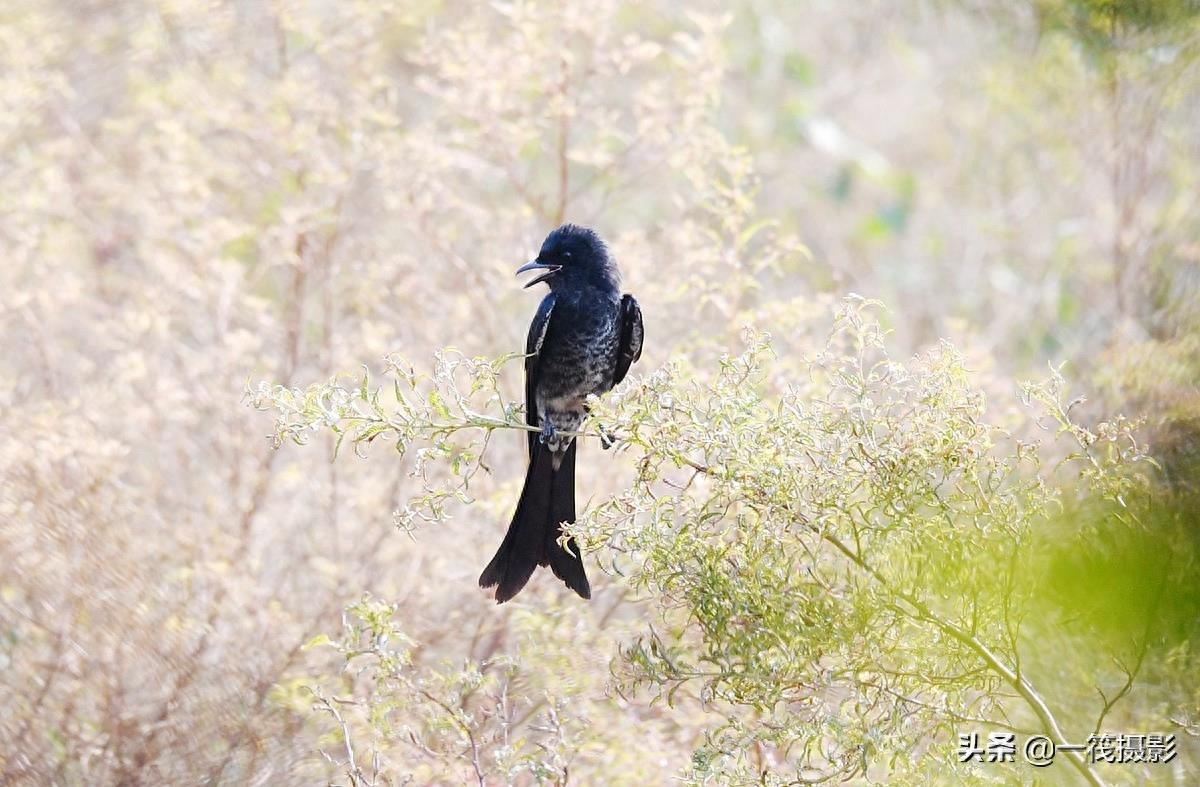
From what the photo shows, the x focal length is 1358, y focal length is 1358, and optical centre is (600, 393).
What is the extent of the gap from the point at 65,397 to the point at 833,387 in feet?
12.7

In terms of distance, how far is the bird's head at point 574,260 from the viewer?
11.8 feet

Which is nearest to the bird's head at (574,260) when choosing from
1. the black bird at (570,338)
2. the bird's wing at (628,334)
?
the black bird at (570,338)

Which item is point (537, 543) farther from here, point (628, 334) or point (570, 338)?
point (628, 334)

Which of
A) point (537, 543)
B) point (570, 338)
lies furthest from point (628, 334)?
point (537, 543)

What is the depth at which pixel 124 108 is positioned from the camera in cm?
739

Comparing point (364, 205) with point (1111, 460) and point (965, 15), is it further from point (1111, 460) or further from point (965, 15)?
point (1111, 460)

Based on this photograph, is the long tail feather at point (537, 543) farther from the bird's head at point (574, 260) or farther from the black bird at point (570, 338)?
the bird's head at point (574, 260)

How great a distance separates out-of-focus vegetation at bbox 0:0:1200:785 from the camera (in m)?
2.18

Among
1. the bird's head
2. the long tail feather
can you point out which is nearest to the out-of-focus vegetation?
the long tail feather

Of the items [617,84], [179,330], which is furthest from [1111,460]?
[617,84]

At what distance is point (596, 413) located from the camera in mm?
2244

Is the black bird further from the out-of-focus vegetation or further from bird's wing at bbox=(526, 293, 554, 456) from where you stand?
the out-of-focus vegetation

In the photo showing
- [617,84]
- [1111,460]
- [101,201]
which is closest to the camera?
[1111,460]

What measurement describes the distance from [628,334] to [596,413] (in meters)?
1.48
